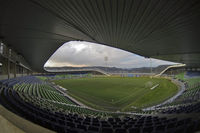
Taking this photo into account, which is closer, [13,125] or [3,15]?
[13,125]

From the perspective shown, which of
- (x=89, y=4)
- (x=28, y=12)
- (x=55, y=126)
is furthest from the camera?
(x=28, y=12)

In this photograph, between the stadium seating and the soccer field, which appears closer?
the stadium seating

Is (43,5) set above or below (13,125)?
above

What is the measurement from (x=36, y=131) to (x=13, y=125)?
0.57 m

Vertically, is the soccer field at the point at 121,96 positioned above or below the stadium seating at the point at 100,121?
below

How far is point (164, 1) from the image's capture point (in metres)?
4.68

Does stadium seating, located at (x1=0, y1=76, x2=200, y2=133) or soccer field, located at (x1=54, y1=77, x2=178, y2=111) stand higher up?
stadium seating, located at (x1=0, y1=76, x2=200, y2=133)

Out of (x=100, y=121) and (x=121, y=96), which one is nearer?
(x=100, y=121)

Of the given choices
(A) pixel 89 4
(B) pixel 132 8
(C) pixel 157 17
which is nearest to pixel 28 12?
(A) pixel 89 4

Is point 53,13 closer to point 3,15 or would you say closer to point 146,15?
point 3,15

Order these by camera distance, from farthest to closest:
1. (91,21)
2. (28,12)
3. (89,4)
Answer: (91,21), (28,12), (89,4)

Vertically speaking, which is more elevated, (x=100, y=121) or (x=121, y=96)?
(x=100, y=121)

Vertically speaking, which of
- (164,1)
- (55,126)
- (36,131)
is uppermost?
(164,1)

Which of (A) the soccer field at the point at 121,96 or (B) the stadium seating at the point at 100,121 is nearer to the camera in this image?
(B) the stadium seating at the point at 100,121
